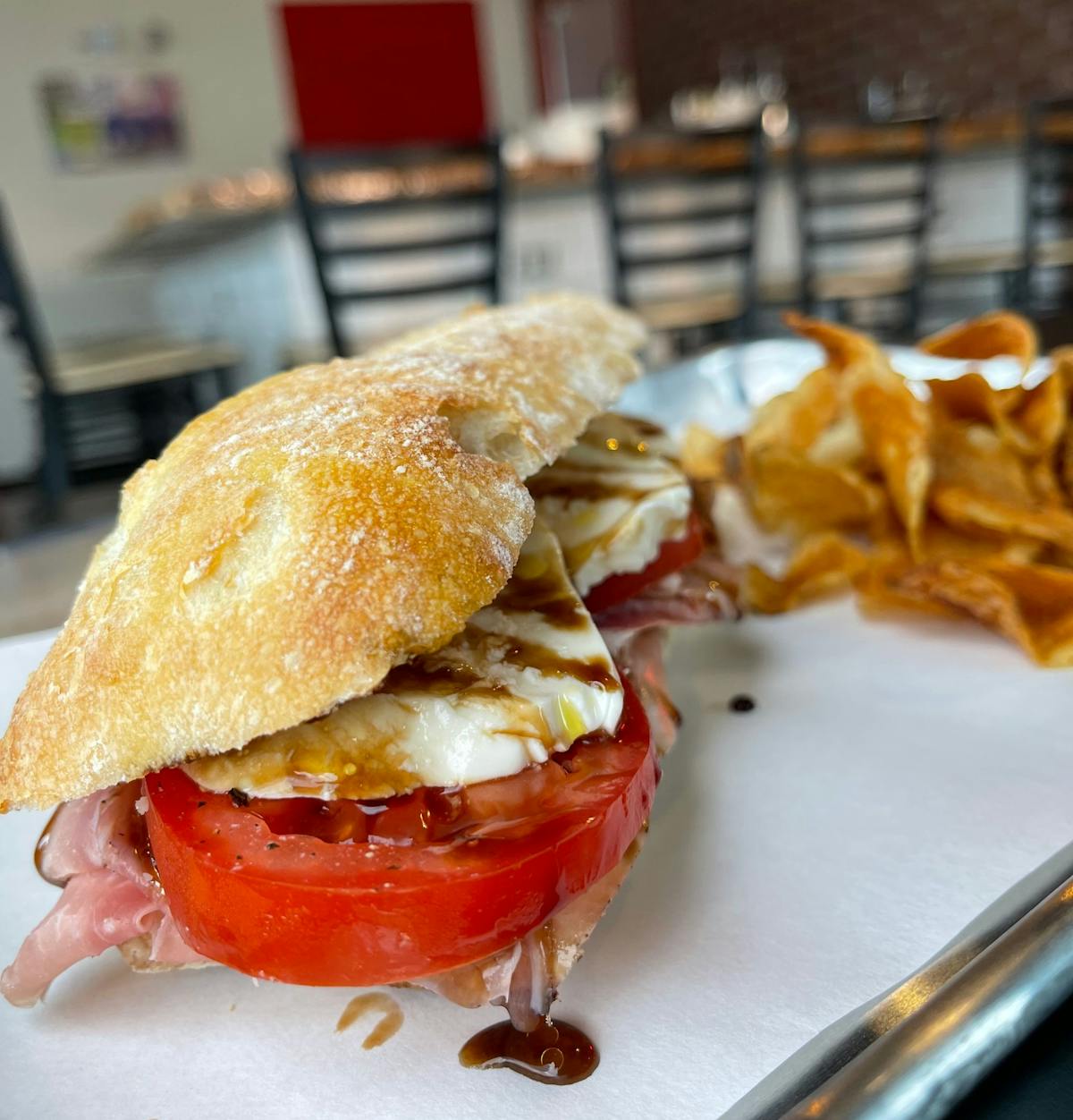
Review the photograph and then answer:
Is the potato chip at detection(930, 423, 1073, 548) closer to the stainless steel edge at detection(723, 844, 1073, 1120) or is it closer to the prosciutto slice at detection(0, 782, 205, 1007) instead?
the stainless steel edge at detection(723, 844, 1073, 1120)

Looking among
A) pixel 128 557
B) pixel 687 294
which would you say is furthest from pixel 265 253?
pixel 128 557

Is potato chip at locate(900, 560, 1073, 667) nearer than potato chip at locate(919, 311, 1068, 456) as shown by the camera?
Yes

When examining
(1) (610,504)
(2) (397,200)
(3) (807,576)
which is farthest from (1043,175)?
(1) (610,504)

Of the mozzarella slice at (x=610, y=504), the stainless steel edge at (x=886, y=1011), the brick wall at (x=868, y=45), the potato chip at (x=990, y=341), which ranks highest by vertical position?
the brick wall at (x=868, y=45)

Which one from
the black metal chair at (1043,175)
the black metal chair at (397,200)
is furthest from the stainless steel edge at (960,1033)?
the black metal chair at (1043,175)

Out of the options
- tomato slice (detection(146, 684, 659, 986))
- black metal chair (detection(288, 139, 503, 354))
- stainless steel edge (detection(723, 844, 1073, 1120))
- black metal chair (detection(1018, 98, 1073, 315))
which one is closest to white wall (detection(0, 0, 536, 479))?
black metal chair (detection(288, 139, 503, 354))

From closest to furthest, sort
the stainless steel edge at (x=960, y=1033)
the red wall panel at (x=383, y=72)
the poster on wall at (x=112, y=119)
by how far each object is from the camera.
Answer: the stainless steel edge at (x=960, y=1033), the poster on wall at (x=112, y=119), the red wall panel at (x=383, y=72)

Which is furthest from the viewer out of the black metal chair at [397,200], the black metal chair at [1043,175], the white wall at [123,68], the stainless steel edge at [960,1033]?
the white wall at [123,68]

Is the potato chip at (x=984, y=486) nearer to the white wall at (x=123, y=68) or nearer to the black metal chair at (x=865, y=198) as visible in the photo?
the black metal chair at (x=865, y=198)
